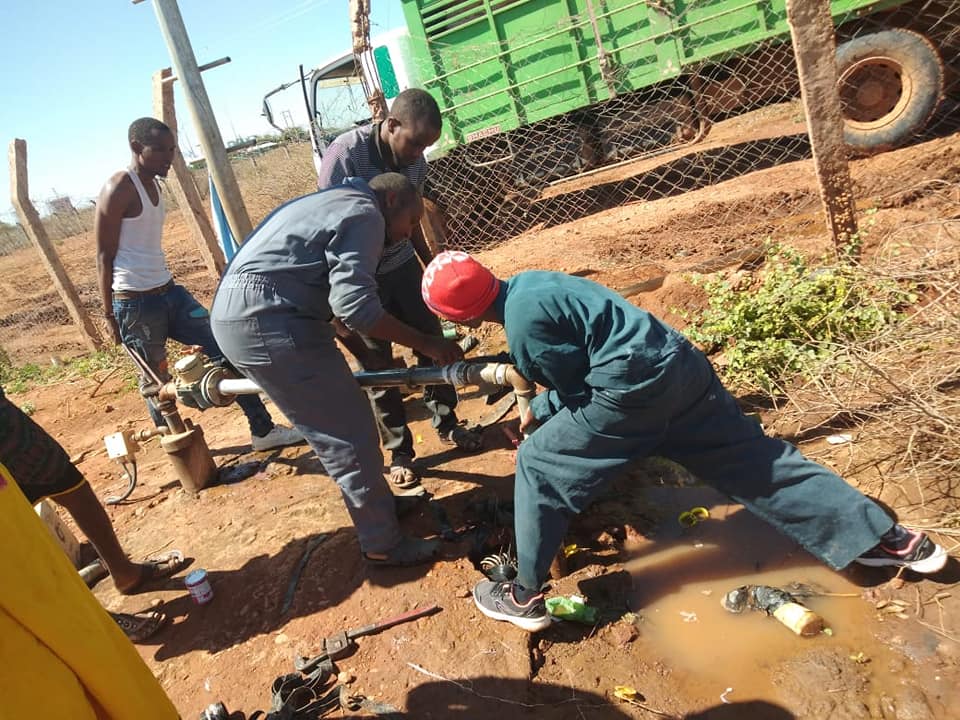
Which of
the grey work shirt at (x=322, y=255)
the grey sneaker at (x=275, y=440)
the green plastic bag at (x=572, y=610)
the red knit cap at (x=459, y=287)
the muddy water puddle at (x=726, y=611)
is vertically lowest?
the muddy water puddle at (x=726, y=611)

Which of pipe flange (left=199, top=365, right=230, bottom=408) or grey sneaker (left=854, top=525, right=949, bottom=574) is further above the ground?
pipe flange (left=199, top=365, right=230, bottom=408)

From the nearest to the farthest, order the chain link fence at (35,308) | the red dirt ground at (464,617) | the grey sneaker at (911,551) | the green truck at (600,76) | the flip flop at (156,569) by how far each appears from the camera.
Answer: the red dirt ground at (464,617)
the grey sneaker at (911,551)
the flip flop at (156,569)
the green truck at (600,76)
the chain link fence at (35,308)

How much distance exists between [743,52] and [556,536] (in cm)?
627

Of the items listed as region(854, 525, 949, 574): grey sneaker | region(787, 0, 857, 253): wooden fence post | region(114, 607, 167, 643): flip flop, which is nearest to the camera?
region(854, 525, 949, 574): grey sneaker

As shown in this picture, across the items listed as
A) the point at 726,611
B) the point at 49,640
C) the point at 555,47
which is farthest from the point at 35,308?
the point at 726,611

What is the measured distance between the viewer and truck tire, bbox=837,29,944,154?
5695 mm

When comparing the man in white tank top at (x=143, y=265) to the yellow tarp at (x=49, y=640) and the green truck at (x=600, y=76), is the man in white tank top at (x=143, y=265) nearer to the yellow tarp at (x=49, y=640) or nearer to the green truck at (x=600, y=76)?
the green truck at (x=600, y=76)

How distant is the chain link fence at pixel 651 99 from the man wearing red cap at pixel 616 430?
4.40m

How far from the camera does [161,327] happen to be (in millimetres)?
4070

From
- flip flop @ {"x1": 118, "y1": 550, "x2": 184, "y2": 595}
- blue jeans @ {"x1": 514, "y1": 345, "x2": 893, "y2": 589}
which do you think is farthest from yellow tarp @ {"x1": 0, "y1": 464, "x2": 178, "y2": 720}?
flip flop @ {"x1": 118, "y1": 550, "x2": 184, "y2": 595}

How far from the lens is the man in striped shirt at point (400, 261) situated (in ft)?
10.6

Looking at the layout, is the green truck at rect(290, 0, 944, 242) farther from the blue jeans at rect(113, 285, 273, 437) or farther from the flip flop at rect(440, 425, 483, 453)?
the flip flop at rect(440, 425, 483, 453)

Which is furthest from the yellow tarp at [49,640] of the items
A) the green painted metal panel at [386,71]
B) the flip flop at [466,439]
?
the green painted metal panel at [386,71]

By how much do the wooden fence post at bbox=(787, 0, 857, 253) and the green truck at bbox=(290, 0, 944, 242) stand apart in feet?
9.02
